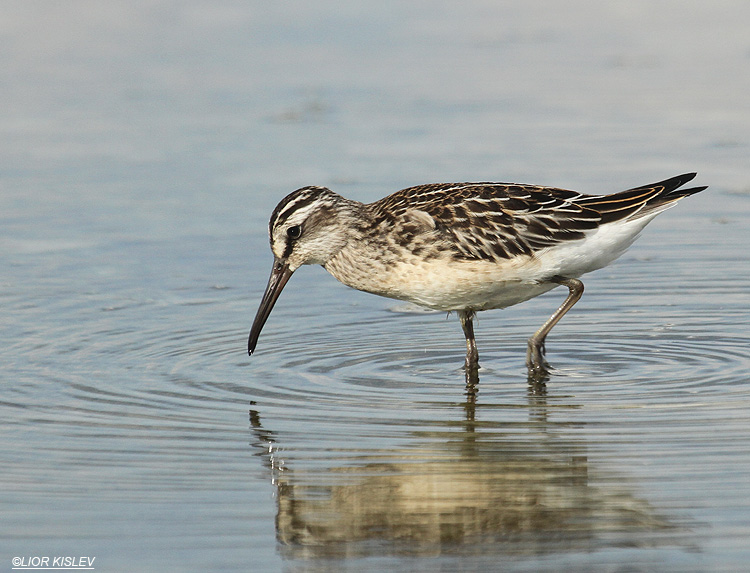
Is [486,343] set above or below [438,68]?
below

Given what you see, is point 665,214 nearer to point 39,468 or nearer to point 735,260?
point 735,260

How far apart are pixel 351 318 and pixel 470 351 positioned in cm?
166

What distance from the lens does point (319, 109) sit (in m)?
17.7

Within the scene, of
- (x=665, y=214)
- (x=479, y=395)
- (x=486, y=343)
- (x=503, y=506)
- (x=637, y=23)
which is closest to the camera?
(x=503, y=506)

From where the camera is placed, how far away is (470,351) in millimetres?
9883

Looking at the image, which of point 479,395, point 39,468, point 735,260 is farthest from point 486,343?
point 39,468

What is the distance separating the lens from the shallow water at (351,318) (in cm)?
653

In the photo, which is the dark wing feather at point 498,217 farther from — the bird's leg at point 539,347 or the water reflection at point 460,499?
the water reflection at point 460,499

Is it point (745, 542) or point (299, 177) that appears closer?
point (745, 542)

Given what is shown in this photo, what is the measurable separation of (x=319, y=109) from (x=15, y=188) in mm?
4525

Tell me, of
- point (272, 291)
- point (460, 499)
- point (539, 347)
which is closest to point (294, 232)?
point (272, 291)

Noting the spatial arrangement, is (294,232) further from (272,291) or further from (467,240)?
(467,240)

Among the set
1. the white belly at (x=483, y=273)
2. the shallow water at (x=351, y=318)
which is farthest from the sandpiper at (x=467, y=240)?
the shallow water at (x=351, y=318)

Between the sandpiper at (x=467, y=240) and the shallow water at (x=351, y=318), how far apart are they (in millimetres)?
586
